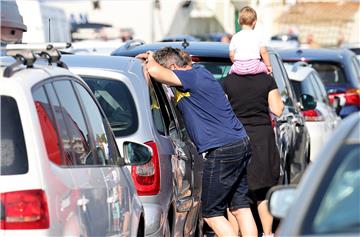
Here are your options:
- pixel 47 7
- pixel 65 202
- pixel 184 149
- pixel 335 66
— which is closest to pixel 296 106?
pixel 184 149

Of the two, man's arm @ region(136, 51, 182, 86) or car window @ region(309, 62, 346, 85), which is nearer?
man's arm @ region(136, 51, 182, 86)

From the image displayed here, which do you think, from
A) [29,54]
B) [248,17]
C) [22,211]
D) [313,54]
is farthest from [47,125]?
[313,54]

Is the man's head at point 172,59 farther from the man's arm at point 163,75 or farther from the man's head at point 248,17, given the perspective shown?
the man's head at point 248,17

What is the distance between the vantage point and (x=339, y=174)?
16.3 ft

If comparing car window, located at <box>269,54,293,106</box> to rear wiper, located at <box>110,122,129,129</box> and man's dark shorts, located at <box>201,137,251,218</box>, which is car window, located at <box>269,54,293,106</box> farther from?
rear wiper, located at <box>110,122,129,129</box>

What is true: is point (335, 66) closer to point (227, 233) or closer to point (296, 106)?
point (296, 106)

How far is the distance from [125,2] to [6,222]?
48.7 metres

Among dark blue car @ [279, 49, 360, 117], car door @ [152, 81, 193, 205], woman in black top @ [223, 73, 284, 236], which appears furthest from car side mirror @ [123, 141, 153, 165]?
dark blue car @ [279, 49, 360, 117]

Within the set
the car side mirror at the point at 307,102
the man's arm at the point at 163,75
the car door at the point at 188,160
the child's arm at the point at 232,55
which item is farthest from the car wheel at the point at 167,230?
the car side mirror at the point at 307,102

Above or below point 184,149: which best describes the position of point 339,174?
above

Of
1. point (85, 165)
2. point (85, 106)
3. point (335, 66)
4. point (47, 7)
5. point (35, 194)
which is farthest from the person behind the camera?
point (47, 7)

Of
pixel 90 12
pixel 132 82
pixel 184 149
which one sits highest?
pixel 132 82

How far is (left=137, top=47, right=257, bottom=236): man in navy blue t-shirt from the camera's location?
29.2 feet

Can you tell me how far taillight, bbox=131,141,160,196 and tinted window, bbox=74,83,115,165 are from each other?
749 millimetres
